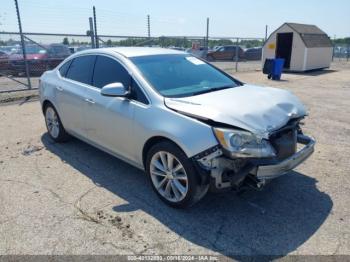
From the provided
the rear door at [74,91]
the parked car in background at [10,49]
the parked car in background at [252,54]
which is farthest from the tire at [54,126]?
the parked car in background at [252,54]

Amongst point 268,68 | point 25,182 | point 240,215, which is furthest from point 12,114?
point 268,68

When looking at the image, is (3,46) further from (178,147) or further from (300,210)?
(300,210)

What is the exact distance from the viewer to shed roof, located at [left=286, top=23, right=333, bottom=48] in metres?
17.7

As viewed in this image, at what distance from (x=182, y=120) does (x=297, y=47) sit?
16697 millimetres

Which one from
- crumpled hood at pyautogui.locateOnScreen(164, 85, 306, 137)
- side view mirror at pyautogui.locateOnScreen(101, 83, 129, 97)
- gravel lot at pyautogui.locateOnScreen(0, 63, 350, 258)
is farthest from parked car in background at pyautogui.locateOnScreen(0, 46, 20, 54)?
crumpled hood at pyautogui.locateOnScreen(164, 85, 306, 137)

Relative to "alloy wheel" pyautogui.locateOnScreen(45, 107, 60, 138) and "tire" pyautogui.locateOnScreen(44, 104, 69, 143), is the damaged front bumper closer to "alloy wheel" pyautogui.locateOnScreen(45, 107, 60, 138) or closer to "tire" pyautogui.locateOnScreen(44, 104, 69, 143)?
"tire" pyautogui.locateOnScreen(44, 104, 69, 143)

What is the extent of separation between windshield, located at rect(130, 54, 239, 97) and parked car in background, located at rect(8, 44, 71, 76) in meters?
8.36

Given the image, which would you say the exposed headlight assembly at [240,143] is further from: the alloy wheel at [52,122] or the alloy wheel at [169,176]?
the alloy wheel at [52,122]

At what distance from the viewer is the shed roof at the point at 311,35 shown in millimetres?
17672

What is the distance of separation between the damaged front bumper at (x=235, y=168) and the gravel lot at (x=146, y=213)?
472mm

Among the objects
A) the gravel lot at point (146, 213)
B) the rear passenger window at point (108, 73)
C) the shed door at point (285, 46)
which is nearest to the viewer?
the gravel lot at point (146, 213)

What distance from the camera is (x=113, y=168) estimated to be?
4.47 meters

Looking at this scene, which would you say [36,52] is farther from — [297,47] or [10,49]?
[297,47]

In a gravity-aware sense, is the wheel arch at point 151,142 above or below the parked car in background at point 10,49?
below
